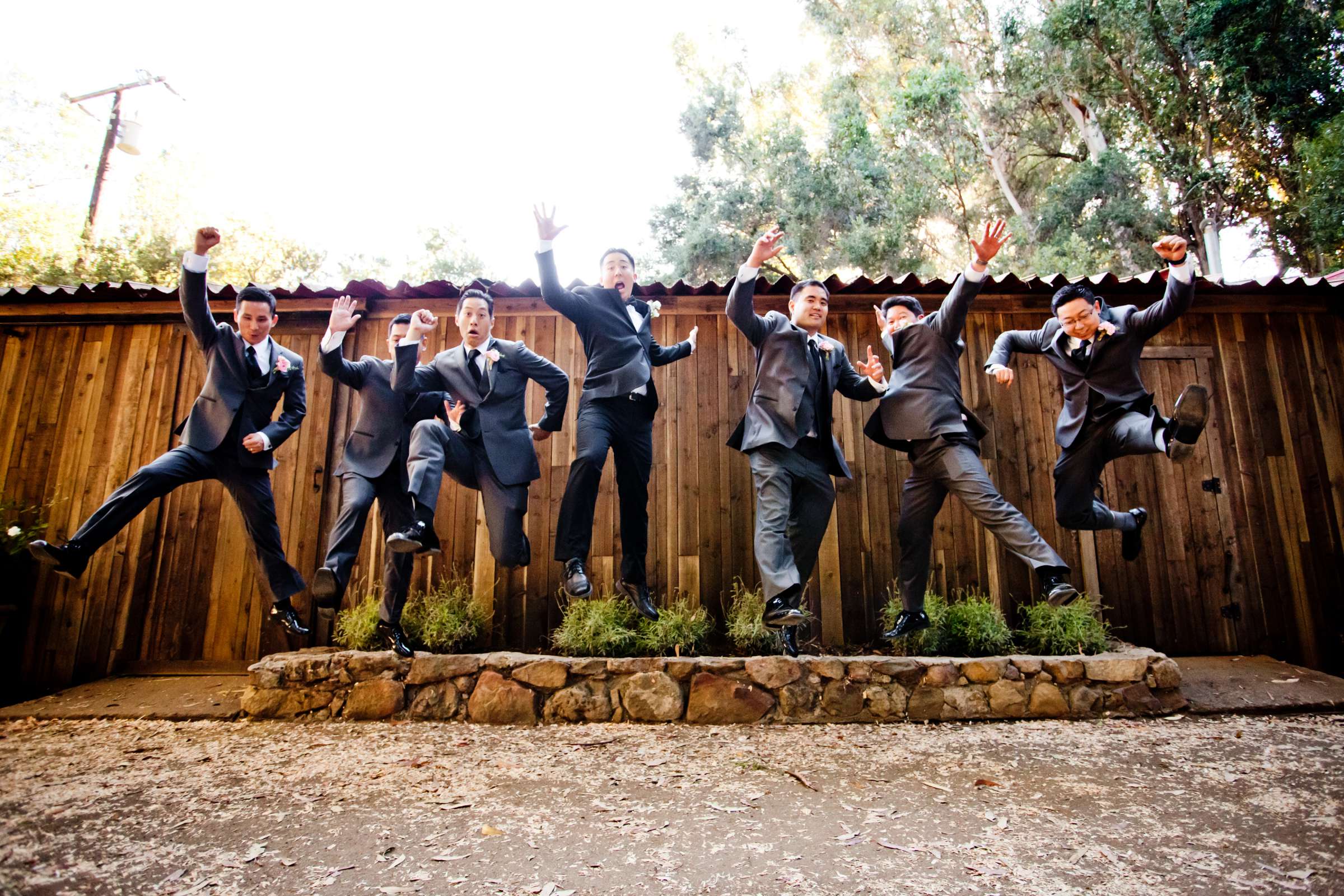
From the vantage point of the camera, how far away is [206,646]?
505 cm

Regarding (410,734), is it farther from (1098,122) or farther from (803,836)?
(1098,122)

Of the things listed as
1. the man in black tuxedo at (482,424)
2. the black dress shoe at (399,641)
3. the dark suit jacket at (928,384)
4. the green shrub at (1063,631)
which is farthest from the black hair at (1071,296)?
the black dress shoe at (399,641)

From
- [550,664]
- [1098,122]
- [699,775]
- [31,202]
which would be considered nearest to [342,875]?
[699,775]

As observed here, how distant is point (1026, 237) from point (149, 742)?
49.9 feet

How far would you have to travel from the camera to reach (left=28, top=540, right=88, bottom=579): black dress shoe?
3219mm

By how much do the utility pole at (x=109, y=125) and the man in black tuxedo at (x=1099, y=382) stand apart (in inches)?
526

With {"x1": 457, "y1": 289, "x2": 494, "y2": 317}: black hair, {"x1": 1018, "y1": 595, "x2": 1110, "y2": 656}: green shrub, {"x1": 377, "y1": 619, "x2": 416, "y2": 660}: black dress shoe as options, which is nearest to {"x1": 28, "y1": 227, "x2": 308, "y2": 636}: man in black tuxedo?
{"x1": 377, "y1": 619, "x2": 416, "y2": 660}: black dress shoe

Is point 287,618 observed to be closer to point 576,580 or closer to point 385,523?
point 385,523

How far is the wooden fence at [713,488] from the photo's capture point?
5.07 meters

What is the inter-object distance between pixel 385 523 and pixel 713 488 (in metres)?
2.36

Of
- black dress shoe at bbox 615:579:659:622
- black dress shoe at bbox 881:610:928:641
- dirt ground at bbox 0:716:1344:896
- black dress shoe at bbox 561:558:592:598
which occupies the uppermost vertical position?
black dress shoe at bbox 561:558:592:598

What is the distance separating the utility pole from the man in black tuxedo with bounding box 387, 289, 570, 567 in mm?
10562

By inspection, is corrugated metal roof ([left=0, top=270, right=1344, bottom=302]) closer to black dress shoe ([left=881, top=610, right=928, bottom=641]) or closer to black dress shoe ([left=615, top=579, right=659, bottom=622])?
black dress shoe ([left=615, top=579, right=659, bottom=622])

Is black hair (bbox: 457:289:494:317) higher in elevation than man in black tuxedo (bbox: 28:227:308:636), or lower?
higher
